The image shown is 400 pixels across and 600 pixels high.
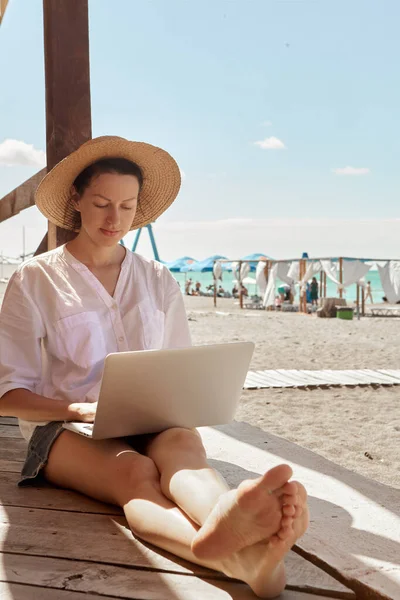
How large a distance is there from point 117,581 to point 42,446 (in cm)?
65

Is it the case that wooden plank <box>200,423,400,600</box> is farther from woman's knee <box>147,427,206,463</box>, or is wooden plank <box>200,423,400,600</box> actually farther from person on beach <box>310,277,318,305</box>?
person on beach <box>310,277,318,305</box>

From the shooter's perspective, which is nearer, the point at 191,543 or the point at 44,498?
the point at 191,543

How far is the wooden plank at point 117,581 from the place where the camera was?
1.26 metres

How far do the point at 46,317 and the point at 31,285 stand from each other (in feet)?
0.36

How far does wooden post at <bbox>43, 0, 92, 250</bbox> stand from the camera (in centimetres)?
268

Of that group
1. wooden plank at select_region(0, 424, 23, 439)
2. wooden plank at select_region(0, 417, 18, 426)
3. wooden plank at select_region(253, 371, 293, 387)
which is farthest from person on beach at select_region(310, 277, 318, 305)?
wooden plank at select_region(0, 424, 23, 439)

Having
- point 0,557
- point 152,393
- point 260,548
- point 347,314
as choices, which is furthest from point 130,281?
point 347,314

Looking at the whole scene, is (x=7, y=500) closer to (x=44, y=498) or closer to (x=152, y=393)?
(x=44, y=498)

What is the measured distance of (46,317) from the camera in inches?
78.4

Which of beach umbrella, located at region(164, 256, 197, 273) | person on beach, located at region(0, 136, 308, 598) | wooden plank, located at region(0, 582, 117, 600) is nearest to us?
wooden plank, located at region(0, 582, 117, 600)

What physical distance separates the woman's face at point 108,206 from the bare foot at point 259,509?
1.08m

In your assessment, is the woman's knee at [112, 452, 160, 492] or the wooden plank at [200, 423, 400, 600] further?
the woman's knee at [112, 452, 160, 492]

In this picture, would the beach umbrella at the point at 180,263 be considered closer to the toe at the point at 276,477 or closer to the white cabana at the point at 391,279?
the white cabana at the point at 391,279

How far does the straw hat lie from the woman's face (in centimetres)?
9
